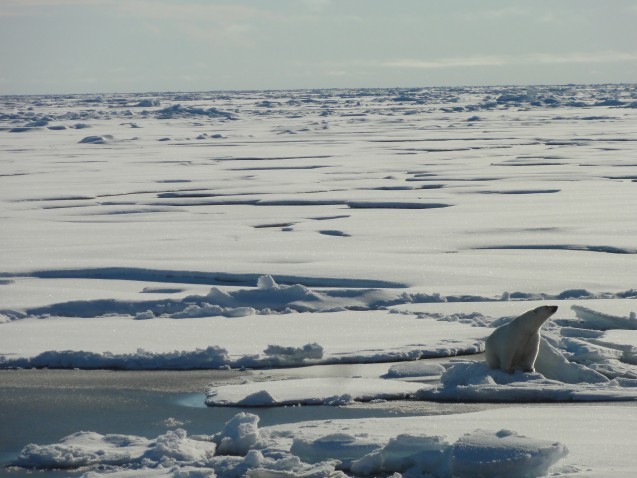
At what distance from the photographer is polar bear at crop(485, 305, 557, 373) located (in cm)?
520

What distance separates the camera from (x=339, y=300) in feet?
23.7

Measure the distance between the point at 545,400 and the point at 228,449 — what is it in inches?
65.2

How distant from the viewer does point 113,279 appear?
26.4 ft

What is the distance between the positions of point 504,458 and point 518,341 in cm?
Result: 147

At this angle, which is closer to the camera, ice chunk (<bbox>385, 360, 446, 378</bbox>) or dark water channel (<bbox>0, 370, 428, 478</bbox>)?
dark water channel (<bbox>0, 370, 428, 478</bbox>)

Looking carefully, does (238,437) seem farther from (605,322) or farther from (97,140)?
(97,140)

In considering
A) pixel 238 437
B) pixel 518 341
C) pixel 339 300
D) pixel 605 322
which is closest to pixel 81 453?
pixel 238 437

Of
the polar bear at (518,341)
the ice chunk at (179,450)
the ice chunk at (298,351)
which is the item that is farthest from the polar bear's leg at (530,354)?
the ice chunk at (179,450)

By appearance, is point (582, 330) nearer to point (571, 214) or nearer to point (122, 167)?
point (571, 214)

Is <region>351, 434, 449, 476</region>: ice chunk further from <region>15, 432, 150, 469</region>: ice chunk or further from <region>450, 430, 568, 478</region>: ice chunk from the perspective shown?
<region>15, 432, 150, 469</region>: ice chunk

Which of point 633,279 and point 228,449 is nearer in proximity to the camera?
point 228,449

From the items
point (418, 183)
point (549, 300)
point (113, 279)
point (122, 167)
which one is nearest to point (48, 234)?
point (113, 279)

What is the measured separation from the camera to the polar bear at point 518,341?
5203mm

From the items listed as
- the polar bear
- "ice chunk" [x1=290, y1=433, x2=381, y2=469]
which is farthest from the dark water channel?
the polar bear
